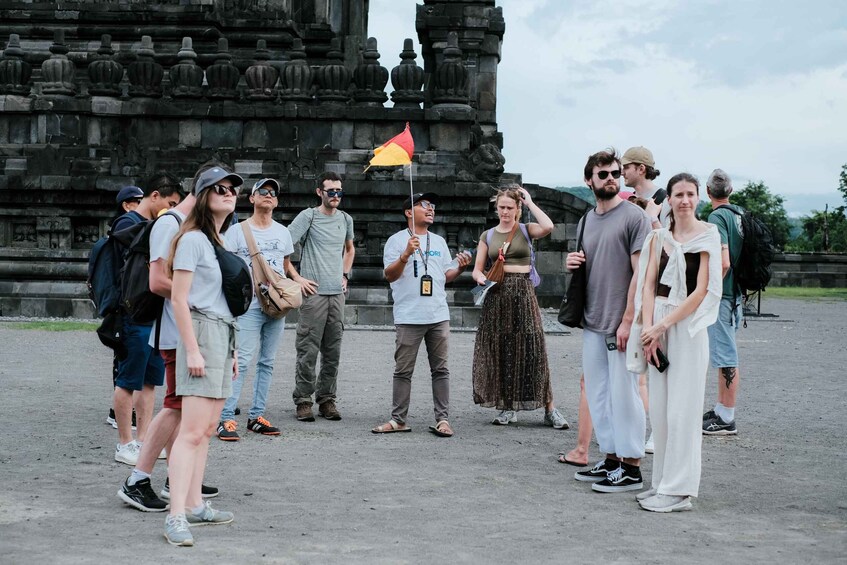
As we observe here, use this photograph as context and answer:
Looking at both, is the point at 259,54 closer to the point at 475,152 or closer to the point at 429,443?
the point at 475,152

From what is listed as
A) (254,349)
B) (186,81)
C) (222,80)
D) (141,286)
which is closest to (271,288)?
(254,349)

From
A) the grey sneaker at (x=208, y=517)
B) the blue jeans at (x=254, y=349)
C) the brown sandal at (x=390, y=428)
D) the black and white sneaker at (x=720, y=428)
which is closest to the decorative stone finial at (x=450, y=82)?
the blue jeans at (x=254, y=349)

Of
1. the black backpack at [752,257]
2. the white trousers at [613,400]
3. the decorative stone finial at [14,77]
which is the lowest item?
the white trousers at [613,400]

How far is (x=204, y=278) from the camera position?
6.02m

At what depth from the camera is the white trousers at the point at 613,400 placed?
7.38 m

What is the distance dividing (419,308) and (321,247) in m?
1.21

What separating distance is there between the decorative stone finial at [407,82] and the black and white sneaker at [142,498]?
46.0 ft

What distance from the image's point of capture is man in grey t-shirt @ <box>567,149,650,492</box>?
7.39 metres

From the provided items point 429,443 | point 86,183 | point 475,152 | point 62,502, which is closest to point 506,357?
point 429,443

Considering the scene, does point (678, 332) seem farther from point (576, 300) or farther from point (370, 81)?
point (370, 81)

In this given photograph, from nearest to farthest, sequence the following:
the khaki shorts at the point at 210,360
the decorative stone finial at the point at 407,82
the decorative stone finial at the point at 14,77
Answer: the khaki shorts at the point at 210,360
the decorative stone finial at the point at 407,82
the decorative stone finial at the point at 14,77

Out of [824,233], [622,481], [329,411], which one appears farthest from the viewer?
[824,233]

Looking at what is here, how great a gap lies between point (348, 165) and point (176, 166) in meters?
2.86

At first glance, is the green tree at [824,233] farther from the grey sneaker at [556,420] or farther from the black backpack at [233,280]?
the black backpack at [233,280]
